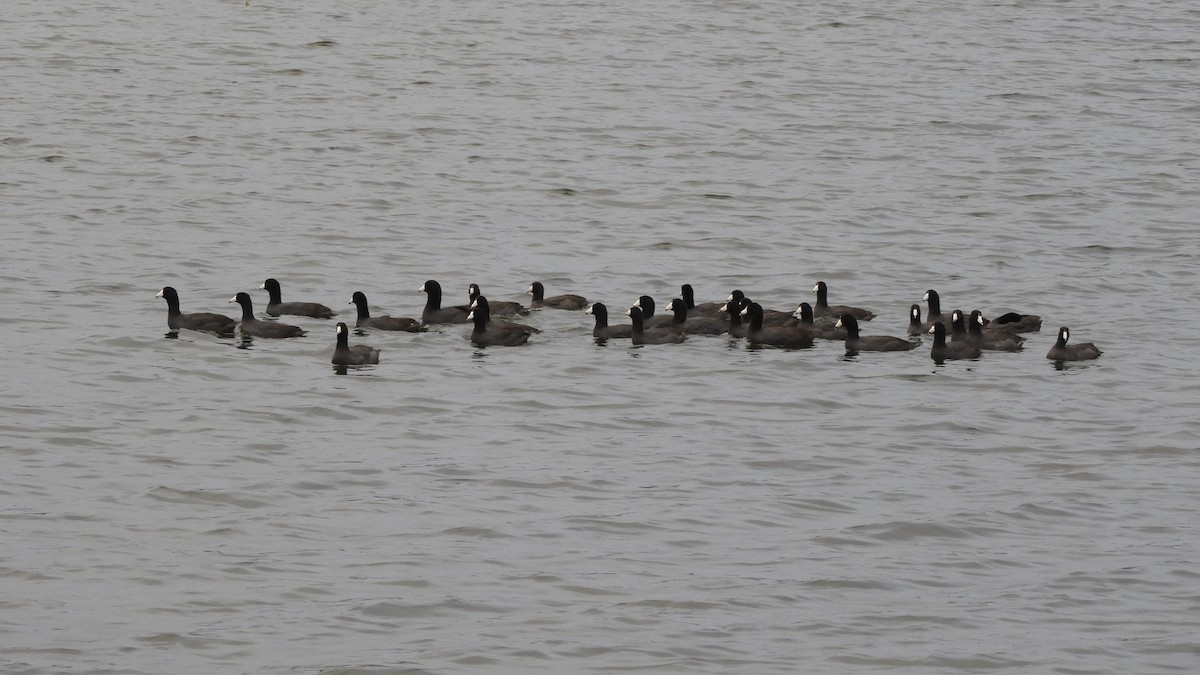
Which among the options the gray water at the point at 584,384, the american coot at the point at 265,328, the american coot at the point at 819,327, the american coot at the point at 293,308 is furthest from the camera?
the american coot at the point at 293,308

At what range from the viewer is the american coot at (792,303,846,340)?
75.6ft

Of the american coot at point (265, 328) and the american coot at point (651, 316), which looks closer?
the american coot at point (265, 328)

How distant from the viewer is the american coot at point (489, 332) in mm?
22625

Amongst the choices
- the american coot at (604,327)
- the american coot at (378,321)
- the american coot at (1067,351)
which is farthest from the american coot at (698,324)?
the american coot at (1067,351)

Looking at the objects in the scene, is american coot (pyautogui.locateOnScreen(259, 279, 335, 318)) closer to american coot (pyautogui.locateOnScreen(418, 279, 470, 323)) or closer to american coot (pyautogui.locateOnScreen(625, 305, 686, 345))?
american coot (pyautogui.locateOnScreen(418, 279, 470, 323))

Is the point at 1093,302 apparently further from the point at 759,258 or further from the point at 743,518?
the point at 743,518

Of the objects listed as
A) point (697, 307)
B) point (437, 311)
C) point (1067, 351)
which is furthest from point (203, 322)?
point (1067, 351)

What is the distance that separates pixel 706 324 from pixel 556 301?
212 cm

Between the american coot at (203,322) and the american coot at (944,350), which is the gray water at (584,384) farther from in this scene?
the american coot at (944,350)

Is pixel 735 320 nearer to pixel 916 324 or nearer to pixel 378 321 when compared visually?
pixel 916 324

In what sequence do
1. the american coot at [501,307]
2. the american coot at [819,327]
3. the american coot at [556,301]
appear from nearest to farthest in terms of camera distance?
the american coot at [819,327], the american coot at [501,307], the american coot at [556,301]

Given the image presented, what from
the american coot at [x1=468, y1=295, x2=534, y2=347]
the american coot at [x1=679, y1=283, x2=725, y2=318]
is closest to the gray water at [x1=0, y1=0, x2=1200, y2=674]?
the american coot at [x1=468, y1=295, x2=534, y2=347]

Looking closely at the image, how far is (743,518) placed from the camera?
53.8 feet

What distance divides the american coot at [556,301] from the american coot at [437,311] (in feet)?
4.16
